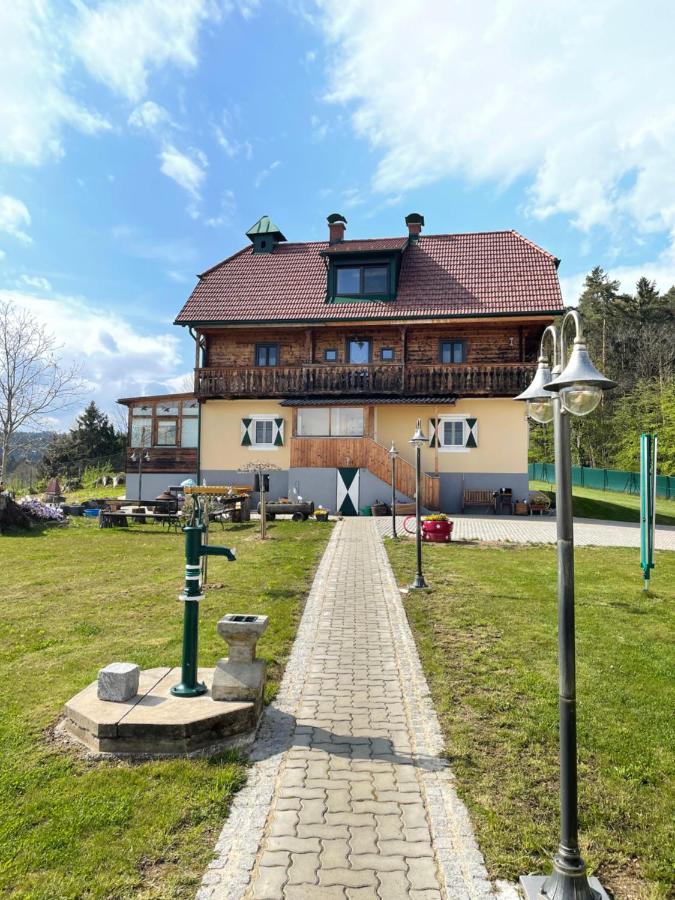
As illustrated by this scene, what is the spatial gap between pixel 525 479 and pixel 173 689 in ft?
64.0

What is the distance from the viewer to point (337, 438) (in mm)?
21359

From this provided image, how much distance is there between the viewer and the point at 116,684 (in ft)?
14.1

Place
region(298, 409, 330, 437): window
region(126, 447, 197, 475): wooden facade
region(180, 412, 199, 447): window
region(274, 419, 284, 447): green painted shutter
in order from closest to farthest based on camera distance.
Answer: region(298, 409, 330, 437): window
region(274, 419, 284, 447): green painted shutter
region(126, 447, 197, 475): wooden facade
region(180, 412, 199, 447): window

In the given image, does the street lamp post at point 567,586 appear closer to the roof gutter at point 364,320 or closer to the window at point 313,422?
the window at point 313,422

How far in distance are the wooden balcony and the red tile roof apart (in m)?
2.13

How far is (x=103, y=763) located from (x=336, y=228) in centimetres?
2647

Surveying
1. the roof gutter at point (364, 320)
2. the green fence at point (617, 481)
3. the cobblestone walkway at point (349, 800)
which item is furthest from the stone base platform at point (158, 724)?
the green fence at point (617, 481)

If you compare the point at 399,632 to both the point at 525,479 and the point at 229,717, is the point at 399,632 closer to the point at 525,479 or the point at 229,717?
the point at 229,717

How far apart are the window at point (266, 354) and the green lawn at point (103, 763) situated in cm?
1376

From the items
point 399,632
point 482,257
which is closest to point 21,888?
point 399,632

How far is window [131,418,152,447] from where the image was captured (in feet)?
84.3

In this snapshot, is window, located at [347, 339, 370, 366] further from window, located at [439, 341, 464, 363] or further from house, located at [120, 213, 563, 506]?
window, located at [439, 341, 464, 363]

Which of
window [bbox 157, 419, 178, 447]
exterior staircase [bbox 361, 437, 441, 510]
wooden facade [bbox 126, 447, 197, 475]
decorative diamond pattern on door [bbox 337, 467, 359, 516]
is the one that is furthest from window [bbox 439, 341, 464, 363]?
window [bbox 157, 419, 178, 447]

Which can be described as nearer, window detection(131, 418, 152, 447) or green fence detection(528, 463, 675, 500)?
window detection(131, 418, 152, 447)
